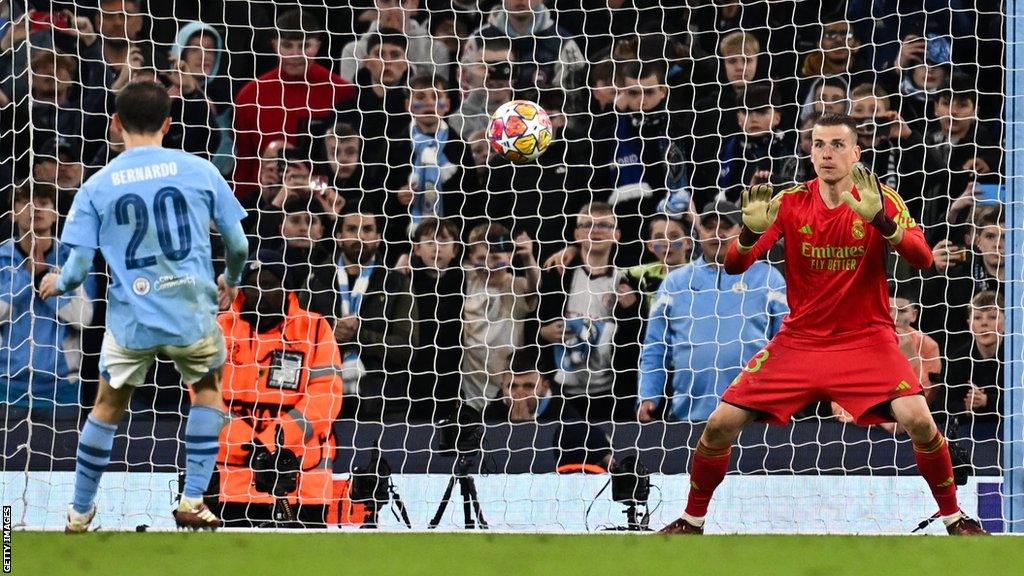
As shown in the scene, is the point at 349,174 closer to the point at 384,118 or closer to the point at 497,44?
the point at 384,118

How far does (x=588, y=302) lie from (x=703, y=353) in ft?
1.99

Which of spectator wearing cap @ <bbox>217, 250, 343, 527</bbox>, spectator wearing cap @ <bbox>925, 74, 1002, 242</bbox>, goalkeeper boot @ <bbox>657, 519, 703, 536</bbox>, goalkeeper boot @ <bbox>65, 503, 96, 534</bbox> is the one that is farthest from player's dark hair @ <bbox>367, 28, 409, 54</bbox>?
goalkeeper boot @ <bbox>65, 503, 96, 534</bbox>

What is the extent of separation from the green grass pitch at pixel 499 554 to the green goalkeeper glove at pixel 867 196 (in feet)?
3.40

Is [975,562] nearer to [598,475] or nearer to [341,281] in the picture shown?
[598,475]

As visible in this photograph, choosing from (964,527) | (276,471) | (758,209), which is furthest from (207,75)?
(964,527)

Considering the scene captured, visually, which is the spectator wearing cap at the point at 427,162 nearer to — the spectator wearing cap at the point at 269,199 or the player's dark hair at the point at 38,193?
the spectator wearing cap at the point at 269,199

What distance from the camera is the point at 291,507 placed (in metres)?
6.65

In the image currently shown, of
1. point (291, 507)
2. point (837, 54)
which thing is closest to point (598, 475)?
point (291, 507)

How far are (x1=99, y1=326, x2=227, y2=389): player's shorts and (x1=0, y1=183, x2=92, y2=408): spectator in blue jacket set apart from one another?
7.81 feet

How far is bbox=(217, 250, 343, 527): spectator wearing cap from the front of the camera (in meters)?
6.64

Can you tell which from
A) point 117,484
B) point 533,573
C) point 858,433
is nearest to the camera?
point 533,573

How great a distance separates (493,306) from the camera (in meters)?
7.35

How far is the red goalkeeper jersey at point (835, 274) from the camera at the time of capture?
527cm

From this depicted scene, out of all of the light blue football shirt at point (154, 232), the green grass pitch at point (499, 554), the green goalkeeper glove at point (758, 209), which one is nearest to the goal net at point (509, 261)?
the green goalkeeper glove at point (758, 209)
